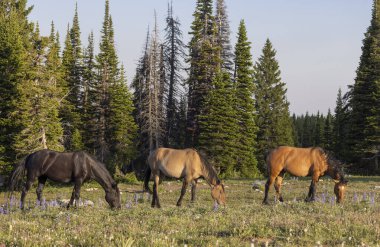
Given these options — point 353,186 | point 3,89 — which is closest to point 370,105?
point 353,186

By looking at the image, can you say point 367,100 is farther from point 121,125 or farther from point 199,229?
point 199,229

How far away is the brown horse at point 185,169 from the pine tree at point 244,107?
25900 mm

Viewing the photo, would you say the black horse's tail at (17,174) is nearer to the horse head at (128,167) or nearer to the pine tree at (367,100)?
the horse head at (128,167)

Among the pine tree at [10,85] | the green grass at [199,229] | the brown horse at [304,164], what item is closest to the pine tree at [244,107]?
the pine tree at [10,85]

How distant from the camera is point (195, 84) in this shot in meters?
49.6

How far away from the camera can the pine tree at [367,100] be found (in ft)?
140

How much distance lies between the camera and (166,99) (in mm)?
54562

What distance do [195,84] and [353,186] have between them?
1108 inches

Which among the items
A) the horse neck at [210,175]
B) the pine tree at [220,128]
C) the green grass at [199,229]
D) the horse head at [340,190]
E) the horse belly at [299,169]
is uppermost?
the pine tree at [220,128]

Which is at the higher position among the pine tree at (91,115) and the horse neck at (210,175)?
the pine tree at (91,115)

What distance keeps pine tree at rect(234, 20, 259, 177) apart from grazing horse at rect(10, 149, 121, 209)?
28481 mm

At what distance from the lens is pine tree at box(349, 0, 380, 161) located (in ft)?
140

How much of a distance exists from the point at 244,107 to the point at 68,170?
34.6m

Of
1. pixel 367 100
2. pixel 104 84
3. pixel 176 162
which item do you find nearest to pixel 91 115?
pixel 104 84
